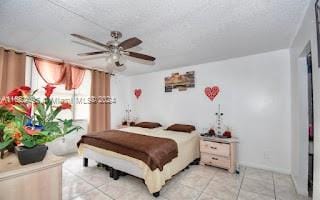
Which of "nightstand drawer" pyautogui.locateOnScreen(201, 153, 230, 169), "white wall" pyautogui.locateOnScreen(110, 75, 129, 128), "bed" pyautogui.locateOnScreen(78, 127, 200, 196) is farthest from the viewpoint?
"white wall" pyautogui.locateOnScreen(110, 75, 129, 128)

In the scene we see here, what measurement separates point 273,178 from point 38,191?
336cm

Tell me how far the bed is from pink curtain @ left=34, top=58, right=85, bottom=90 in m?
1.59

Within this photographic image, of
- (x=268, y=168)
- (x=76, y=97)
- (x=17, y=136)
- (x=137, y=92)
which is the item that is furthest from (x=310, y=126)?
(x=76, y=97)

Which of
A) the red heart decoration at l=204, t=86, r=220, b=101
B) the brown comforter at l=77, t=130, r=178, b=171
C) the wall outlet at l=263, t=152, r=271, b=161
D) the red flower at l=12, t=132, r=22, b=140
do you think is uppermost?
the red heart decoration at l=204, t=86, r=220, b=101

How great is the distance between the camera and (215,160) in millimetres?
3145

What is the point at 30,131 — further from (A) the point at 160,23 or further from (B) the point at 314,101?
(B) the point at 314,101

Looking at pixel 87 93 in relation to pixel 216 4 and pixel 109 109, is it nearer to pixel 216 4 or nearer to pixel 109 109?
pixel 109 109

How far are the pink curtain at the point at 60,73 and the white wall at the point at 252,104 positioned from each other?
109 inches

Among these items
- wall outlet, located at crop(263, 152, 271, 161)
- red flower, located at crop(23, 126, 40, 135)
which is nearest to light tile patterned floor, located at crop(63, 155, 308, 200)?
wall outlet, located at crop(263, 152, 271, 161)

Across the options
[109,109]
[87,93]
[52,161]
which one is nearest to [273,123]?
[52,161]

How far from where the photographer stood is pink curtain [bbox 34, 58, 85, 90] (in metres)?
3.43

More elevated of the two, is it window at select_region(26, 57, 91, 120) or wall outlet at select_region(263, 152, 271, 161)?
window at select_region(26, 57, 91, 120)

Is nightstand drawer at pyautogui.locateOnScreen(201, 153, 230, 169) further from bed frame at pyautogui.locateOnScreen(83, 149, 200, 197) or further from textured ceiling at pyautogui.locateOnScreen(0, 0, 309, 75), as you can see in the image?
textured ceiling at pyautogui.locateOnScreen(0, 0, 309, 75)

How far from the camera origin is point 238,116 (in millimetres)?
3438
